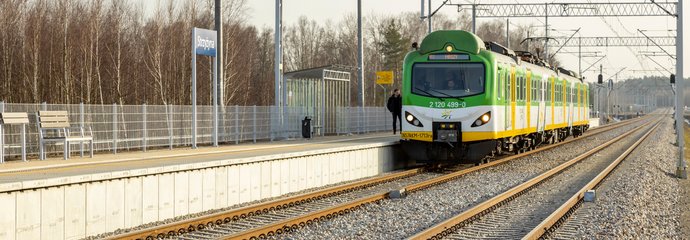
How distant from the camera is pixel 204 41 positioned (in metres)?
20.9

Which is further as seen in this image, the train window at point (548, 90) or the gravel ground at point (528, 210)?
the train window at point (548, 90)

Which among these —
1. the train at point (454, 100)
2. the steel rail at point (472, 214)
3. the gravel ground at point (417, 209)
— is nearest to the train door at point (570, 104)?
the gravel ground at point (417, 209)

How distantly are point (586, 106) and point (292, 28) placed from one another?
208 feet

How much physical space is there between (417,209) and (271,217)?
7.76ft

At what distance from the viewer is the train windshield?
21.0 meters

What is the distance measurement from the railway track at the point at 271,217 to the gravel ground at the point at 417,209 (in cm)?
17

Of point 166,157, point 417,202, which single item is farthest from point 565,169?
point 166,157

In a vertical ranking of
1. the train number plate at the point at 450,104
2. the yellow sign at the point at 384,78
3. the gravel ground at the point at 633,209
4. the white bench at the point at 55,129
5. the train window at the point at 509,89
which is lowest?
the gravel ground at the point at 633,209

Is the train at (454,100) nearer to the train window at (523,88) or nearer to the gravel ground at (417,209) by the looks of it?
the gravel ground at (417,209)

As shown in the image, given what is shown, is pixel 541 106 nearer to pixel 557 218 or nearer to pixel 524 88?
→ pixel 524 88

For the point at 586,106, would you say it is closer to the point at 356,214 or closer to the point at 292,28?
the point at 356,214

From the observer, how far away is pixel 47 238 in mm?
10367

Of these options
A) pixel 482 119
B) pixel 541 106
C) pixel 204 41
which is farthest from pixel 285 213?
pixel 541 106

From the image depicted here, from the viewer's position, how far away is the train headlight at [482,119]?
20938 millimetres
